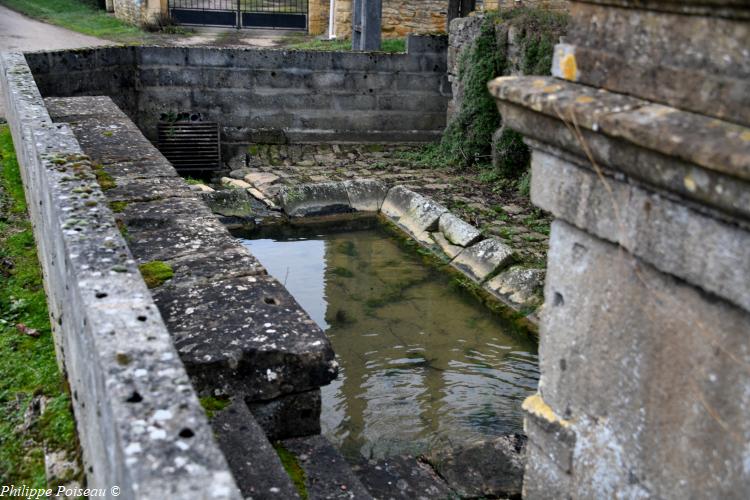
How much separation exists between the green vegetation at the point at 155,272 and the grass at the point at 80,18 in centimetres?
1527

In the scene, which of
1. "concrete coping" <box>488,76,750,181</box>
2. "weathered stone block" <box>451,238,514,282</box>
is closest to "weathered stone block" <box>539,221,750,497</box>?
"concrete coping" <box>488,76,750,181</box>

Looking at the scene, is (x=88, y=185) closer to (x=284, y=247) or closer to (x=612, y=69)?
(x=612, y=69)

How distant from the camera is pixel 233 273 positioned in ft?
13.4

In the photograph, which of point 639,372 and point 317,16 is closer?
point 639,372

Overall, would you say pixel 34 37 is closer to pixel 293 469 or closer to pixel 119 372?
pixel 293 469

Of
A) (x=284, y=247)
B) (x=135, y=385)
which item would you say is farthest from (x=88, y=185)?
(x=284, y=247)

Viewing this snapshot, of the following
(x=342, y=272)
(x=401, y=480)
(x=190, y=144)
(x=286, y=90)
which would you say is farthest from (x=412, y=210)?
(x=401, y=480)

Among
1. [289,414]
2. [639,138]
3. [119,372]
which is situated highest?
[639,138]

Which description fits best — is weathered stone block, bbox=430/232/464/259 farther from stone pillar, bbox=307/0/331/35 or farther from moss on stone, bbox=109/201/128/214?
stone pillar, bbox=307/0/331/35

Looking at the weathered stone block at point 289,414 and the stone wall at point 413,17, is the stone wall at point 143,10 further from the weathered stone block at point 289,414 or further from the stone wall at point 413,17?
the weathered stone block at point 289,414

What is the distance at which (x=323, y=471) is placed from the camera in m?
3.32

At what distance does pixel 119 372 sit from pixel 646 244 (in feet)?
5.14

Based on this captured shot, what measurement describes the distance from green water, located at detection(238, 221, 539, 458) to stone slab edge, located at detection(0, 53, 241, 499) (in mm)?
2283

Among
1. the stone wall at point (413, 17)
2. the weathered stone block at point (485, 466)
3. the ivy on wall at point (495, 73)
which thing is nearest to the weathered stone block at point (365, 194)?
the ivy on wall at point (495, 73)
